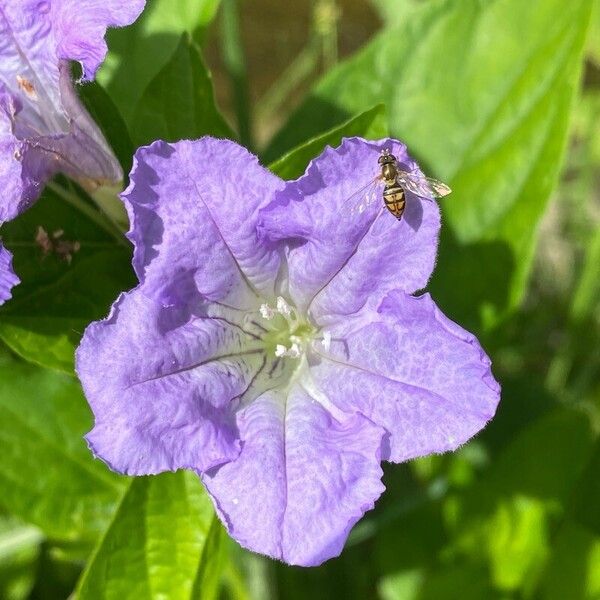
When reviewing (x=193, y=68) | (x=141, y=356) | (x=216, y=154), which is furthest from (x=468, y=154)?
(x=141, y=356)

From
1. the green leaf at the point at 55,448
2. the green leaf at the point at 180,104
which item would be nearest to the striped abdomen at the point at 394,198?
the green leaf at the point at 180,104

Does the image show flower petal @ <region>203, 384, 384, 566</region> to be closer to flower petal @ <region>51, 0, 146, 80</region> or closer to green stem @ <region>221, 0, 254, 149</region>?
flower petal @ <region>51, 0, 146, 80</region>

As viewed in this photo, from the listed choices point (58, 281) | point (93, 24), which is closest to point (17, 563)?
point (58, 281)

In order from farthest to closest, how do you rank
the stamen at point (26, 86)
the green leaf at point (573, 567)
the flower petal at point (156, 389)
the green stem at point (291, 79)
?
the green stem at point (291, 79) < the green leaf at point (573, 567) < the stamen at point (26, 86) < the flower petal at point (156, 389)

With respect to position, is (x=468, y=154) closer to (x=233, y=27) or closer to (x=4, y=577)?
(x=233, y=27)

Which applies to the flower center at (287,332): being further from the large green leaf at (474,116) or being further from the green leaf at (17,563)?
the green leaf at (17,563)

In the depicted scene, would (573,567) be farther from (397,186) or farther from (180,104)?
(180,104)

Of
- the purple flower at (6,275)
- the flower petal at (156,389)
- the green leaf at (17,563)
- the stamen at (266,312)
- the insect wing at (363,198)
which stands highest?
the insect wing at (363,198)
